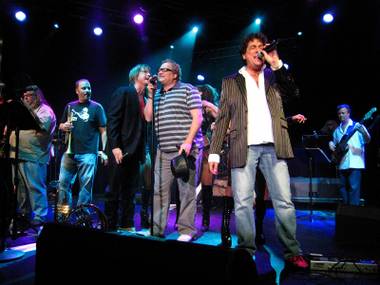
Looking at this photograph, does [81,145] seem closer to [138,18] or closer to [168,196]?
[168,196]

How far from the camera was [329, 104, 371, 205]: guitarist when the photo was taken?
8047 mm

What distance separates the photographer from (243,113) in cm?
351

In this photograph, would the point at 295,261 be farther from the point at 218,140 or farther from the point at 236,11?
the point at 236,11

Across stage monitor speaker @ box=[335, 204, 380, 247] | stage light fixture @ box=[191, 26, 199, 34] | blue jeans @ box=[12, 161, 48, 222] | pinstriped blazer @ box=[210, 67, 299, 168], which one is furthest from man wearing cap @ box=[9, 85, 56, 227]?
stage light fixture @ box=[191, 26, 199, 34]

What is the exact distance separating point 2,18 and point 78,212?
677 centimetres

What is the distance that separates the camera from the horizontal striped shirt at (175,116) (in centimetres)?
415

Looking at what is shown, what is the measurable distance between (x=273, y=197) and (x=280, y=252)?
46.3 inches

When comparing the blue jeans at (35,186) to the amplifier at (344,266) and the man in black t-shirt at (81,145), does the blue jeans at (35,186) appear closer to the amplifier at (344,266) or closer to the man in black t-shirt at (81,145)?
the man in black t-shirt at (81,145)

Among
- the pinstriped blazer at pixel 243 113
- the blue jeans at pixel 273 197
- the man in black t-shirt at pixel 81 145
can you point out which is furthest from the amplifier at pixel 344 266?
the man in black t-shirt at pixel 81 145

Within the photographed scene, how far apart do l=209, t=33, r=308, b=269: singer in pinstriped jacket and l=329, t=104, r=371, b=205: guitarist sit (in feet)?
16.8

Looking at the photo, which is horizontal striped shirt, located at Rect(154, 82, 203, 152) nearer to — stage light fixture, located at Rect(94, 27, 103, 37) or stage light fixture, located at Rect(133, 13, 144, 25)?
stage light fixture, located at Rect(133, 13, 144, 25)

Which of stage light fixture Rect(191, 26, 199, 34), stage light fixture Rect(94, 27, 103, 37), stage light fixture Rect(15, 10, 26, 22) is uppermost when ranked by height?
stage light fixture Rect(191, 26, 199, 34)

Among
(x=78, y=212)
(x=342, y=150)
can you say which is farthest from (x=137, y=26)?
(x=78, y=212)

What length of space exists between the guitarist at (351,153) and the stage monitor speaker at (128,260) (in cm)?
723
